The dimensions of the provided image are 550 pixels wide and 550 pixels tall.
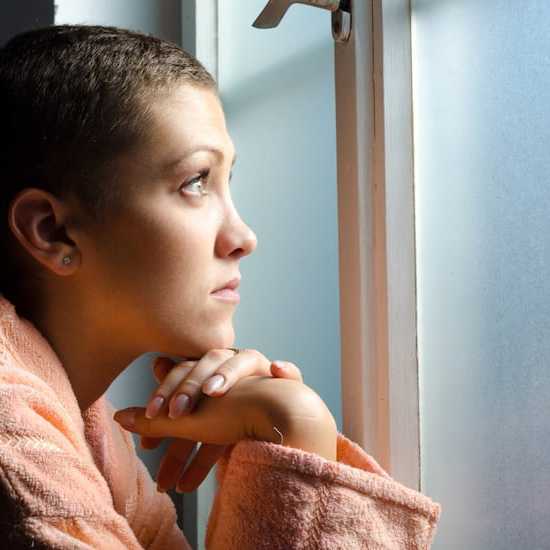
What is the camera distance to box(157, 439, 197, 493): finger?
80 centimetres

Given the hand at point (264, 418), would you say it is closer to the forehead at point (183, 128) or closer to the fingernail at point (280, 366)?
the fingernail at point (280, 366)

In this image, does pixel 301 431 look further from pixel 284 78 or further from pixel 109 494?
pixel 284 78

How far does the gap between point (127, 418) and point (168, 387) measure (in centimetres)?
7

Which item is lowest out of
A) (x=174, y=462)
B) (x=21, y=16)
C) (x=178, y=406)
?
(x=174, y=462)

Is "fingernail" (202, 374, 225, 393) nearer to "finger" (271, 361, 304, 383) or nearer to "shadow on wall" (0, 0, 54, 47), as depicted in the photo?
"finger" (271, 361, 304, 383)

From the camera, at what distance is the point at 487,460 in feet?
2.74

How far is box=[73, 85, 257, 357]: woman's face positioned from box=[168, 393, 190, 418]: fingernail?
1.7 inches

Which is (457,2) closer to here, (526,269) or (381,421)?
(526,269)

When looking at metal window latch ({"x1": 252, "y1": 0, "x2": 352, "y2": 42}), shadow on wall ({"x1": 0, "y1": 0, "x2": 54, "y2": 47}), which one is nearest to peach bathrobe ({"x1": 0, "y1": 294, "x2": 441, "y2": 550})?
metal window latch ({"x1": 252, "y1": 0, "x2": 352, "y2": 42})

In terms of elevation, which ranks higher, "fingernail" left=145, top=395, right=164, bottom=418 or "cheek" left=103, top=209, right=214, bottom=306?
"cheek" left=103, top=209, right=214, bottom=306

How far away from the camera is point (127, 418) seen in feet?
2.52

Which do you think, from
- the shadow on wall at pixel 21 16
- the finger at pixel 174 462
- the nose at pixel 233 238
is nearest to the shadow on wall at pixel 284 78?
the shadow on wall at pixel 21 16

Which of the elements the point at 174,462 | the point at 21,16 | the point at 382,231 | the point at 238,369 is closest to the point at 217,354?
the point at 238,369

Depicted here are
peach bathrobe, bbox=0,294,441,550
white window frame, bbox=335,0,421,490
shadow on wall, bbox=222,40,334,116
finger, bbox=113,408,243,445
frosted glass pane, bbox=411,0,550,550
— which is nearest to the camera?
peach bathrobe, bbox=0,294,441,550
